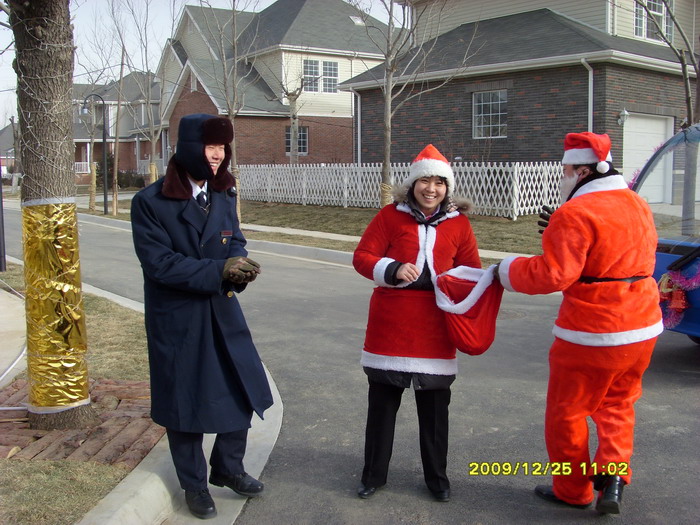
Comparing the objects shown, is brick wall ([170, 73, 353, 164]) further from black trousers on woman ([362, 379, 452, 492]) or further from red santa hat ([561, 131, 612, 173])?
red santa hat ([561, 131, 612, 173])

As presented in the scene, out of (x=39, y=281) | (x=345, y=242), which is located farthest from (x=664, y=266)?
(x=345, y=242)

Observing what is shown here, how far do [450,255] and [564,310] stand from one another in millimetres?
609

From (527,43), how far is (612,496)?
19.2 m

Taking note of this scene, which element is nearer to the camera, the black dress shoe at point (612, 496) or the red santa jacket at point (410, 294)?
the black dress shoe at point (612, 496)

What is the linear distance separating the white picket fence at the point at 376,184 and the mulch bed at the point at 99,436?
1095cm

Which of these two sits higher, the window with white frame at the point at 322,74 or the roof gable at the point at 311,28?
the roof gable at the point at 311,28

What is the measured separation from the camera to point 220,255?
3.71 metres

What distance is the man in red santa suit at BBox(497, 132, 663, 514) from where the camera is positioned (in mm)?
3361

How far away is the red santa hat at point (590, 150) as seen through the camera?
3512mm

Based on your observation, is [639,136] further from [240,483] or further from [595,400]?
[240,483]

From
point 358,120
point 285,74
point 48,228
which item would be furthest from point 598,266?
point 285,74

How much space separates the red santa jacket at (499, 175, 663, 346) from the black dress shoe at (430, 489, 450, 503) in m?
1.02

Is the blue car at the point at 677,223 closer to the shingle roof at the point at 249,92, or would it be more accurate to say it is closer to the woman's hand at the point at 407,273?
the woman's hand at the point at 407,273

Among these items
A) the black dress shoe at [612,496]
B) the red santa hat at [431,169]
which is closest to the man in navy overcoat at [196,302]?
the red santa hat at [431,169]
